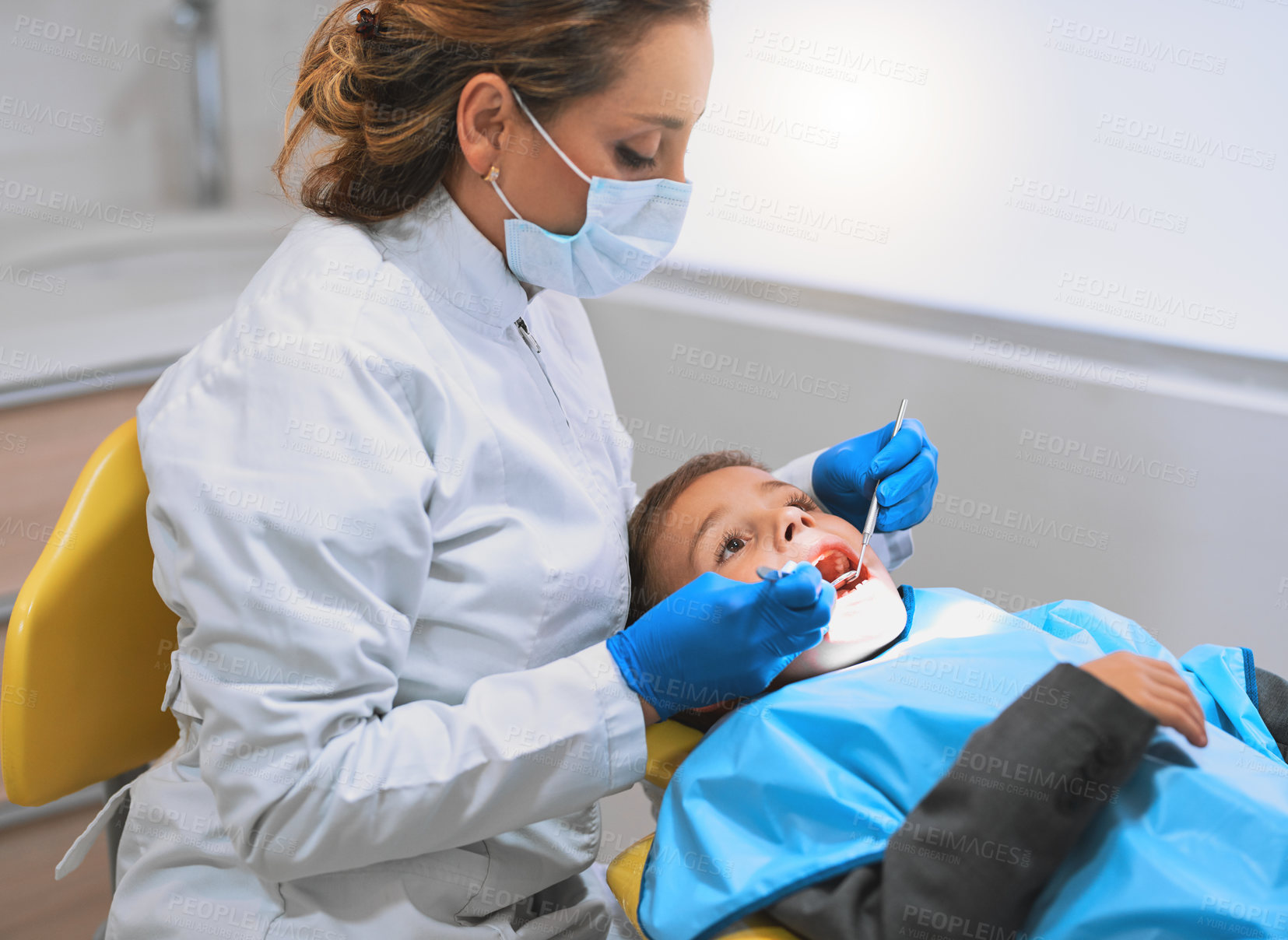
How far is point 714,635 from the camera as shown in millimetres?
1063

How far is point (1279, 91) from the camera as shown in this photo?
64.2 inches

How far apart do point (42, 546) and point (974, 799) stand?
230 centimetres

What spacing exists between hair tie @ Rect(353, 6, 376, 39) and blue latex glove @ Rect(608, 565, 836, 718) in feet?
2.44

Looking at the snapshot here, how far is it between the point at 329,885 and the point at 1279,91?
6.12ft

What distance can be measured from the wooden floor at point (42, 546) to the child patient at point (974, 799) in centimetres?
142

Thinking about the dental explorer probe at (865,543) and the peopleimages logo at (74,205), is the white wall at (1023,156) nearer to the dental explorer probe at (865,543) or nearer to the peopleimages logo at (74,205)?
the dental explorer probe at (865,543)

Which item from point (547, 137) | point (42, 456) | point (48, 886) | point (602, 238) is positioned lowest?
point (48, 886)

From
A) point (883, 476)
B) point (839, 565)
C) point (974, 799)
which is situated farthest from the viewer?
point (883, 476)

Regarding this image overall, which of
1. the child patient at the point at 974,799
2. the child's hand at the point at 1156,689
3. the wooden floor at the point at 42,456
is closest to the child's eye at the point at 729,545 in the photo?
the child patient at the point at 974,799

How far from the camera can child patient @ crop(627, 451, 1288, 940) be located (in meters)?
0.93

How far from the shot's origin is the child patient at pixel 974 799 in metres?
0.93

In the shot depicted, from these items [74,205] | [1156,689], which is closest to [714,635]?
[1156,689]

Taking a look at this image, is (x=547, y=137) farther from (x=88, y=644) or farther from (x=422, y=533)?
(x=88, y=644)

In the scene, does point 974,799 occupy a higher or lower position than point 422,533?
lower
